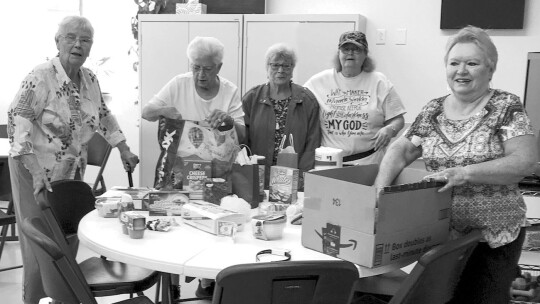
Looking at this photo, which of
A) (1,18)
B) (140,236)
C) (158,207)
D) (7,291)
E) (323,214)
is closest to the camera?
(323,214)

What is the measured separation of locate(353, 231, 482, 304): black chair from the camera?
1.59 m

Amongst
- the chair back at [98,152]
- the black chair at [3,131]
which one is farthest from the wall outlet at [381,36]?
the black chair at [3,131]

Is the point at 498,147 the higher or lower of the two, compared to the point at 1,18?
lower

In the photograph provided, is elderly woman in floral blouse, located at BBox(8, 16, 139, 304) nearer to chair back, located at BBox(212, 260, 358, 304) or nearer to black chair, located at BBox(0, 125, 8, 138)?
chair back, located at BBox(212, 260, 358, 304)

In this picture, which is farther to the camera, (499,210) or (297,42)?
(297,42)

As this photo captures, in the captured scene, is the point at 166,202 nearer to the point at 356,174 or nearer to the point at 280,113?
the point at 356,174

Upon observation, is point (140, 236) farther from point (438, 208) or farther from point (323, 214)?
point (438, 208)

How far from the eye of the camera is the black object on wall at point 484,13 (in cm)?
433

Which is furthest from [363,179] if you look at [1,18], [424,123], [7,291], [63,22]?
[1,18]

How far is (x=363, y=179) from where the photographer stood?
216cm

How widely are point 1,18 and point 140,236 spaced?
4795 millimetres

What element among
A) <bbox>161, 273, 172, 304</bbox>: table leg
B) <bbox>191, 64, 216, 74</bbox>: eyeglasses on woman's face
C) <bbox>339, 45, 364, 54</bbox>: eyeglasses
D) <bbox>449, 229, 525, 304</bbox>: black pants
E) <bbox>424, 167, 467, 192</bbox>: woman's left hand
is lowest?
<bbox>161, 273, 172, 304</bbox>: table leg

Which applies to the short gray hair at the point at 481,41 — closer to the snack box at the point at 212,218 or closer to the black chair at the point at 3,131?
the snack box at the point at 212,218

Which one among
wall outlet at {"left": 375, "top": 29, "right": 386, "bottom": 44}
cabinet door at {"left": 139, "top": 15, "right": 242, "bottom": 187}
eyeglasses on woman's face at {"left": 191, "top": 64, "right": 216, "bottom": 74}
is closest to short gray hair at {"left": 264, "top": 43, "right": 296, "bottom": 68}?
eyeglasses on woman's face at {"left": 191, "top": 64, "right": 216, "bottom": 74}
